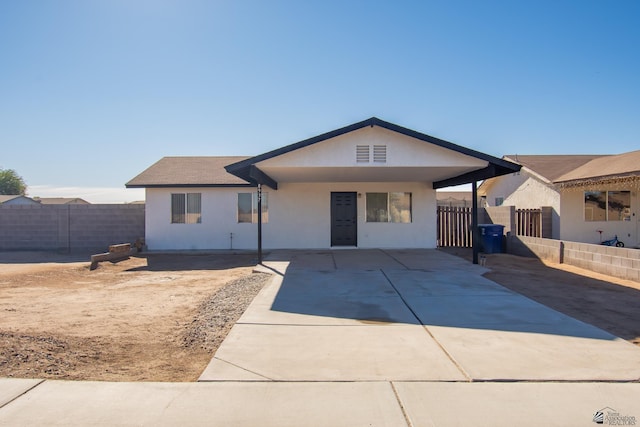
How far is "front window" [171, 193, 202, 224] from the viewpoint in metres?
15.9

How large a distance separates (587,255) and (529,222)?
248 inches

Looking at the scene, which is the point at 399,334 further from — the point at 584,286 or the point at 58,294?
the point at 58,294

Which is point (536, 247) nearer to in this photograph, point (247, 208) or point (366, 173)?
point (366, 173)

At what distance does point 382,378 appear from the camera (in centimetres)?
399

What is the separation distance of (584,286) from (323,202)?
900 cm

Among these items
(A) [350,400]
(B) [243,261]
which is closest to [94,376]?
(A) [350,400]

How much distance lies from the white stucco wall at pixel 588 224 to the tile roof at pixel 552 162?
1.20 m

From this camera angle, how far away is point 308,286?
844cm

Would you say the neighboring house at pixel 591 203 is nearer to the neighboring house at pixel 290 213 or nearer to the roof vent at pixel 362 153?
the neighboring house at pixel 290 213

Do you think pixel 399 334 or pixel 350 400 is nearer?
pixel 350 400

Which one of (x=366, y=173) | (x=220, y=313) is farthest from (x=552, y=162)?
(x=220, y=313)

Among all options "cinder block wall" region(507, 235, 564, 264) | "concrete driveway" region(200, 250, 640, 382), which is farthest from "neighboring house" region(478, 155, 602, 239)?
"concrete driveway" region(200, 250, 640, 382)

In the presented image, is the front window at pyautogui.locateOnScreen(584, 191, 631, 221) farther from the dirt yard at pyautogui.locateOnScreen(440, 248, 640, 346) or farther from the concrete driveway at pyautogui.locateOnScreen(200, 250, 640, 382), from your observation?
the concrete driveway at pyautogui.locateOnScreen(200, 250, 640, 382)

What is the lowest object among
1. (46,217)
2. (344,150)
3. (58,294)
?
(58,294)
